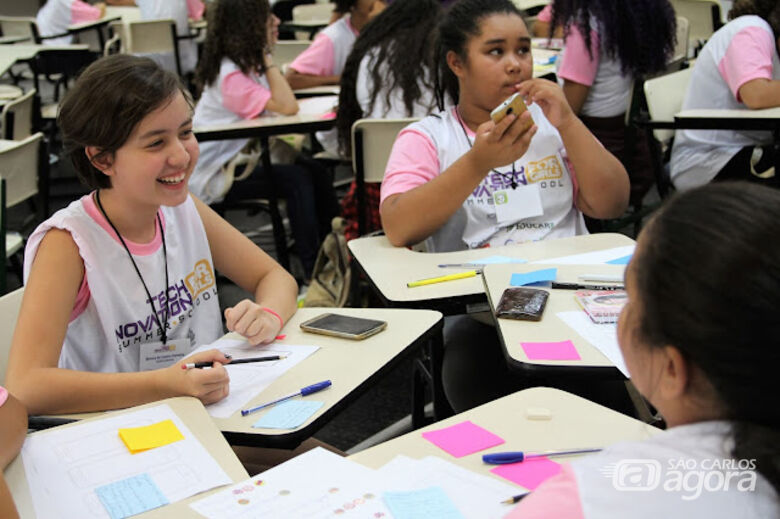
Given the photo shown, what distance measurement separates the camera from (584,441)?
132cm

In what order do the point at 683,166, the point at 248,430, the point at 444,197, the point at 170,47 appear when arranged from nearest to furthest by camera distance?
the point at 248,430 → the point at 444,197 → the point at 683,166 → the point at 170,47

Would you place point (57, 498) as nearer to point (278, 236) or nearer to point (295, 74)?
point (278, 236)

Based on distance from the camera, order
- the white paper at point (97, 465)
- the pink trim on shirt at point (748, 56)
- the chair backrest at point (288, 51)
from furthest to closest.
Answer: the chair backrest at point (288, 51) < the pink trim on shirt at point (748, 56) < the white paper at point (97, 465)

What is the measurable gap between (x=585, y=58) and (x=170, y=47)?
398 cm

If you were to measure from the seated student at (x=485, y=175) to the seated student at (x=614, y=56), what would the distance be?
1334mm

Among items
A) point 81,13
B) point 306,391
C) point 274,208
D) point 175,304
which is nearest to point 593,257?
point 306,391

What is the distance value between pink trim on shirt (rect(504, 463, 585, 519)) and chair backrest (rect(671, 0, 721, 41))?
532cm

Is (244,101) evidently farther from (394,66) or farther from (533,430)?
(533,430)

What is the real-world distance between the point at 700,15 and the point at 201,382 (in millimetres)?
5101

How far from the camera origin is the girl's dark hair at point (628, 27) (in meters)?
3.80

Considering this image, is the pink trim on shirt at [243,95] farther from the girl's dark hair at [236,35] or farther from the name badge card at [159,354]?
the name badge card at [159,354]

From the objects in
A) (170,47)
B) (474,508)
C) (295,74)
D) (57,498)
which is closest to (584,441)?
(474,508)

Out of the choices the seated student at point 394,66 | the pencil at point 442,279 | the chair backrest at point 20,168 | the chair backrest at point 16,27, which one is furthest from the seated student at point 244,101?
the chair backrest at point 16,27

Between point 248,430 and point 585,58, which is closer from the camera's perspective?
point 248,430
